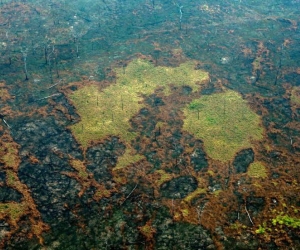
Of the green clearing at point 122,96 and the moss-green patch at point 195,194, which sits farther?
the green clearing at point 122,96

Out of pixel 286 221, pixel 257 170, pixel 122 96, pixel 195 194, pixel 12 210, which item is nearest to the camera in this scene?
pixel 286 221

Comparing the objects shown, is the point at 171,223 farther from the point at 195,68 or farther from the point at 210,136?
the point at 195,68

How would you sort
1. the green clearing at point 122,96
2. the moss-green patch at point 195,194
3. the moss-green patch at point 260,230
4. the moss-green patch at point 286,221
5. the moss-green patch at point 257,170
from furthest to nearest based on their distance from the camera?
the green clearing at point 122,96 < the moss-green patch at point 257,170 < the moss-green patch at point 195,194 < the moss-green patch at point 286,221 < the moss-green patch at point 260,230

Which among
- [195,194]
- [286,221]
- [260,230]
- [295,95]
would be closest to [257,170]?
Result: [286,221]

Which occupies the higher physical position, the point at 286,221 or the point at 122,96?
the point at 122,96

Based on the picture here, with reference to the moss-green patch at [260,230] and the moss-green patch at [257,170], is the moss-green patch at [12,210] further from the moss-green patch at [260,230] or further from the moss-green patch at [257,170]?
the moss-green patch at [257,170]

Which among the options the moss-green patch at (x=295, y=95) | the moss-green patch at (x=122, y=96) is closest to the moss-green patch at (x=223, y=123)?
the moss-green patch at (x=122, y=96)

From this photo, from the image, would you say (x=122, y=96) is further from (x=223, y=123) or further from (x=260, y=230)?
(x=260, y=230)

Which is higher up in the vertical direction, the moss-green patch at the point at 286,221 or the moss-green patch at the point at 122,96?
the moss-green patch at the point at 122,96
